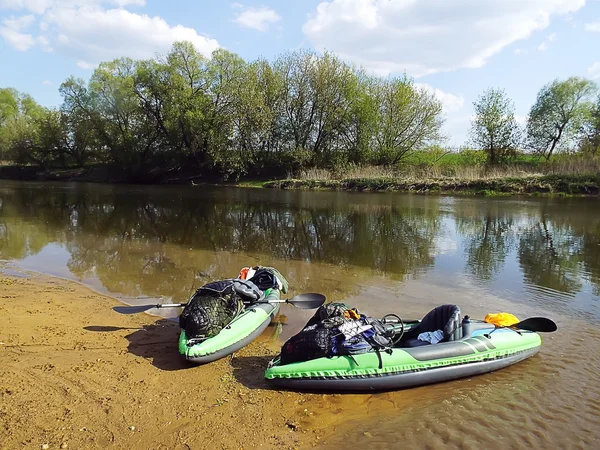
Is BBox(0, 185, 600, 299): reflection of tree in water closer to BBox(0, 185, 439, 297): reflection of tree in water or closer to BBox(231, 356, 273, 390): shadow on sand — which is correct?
BBox(0, 185, 439, 297): reflection of tree in water

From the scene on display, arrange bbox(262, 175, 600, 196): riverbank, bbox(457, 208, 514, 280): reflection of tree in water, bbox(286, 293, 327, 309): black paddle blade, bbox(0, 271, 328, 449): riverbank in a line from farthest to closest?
bbox(262, 175, 600, 196): riverbank
bbox(457, 208, 514, 280): reflection of tree in water
bbox(286, 293, 327, 309): black paddle blade
bbox(0, 271, 328, 449): riverbank

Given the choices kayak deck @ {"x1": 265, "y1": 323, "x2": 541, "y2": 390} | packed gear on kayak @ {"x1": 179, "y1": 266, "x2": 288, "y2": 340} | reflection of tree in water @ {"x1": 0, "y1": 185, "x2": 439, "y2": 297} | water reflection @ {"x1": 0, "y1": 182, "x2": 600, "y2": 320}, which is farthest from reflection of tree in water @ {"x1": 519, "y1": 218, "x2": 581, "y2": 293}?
packed gear on kayak @ {"x1": 179, "y1": 266, "x2": 288, "y2": 340}

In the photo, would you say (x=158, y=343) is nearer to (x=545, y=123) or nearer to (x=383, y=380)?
(x=383, y=380)

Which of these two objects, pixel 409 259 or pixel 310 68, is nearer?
pixel 409 259

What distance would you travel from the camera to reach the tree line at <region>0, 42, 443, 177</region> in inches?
1359

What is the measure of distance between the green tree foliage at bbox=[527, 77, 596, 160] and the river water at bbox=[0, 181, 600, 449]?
12.6m

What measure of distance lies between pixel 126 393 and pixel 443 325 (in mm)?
3799

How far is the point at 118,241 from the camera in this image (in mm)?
12320

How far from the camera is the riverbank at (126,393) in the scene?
12.1ft

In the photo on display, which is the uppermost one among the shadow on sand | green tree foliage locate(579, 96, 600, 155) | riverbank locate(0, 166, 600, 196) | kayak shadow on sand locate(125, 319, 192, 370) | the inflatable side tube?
green tree foliage locate(579, 96, 600, 155)

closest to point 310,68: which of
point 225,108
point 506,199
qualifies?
point 225,108

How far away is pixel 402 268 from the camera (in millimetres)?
9797

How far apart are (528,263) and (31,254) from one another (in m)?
12.2

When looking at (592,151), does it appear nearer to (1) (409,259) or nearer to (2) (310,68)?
(2) (310,68)
